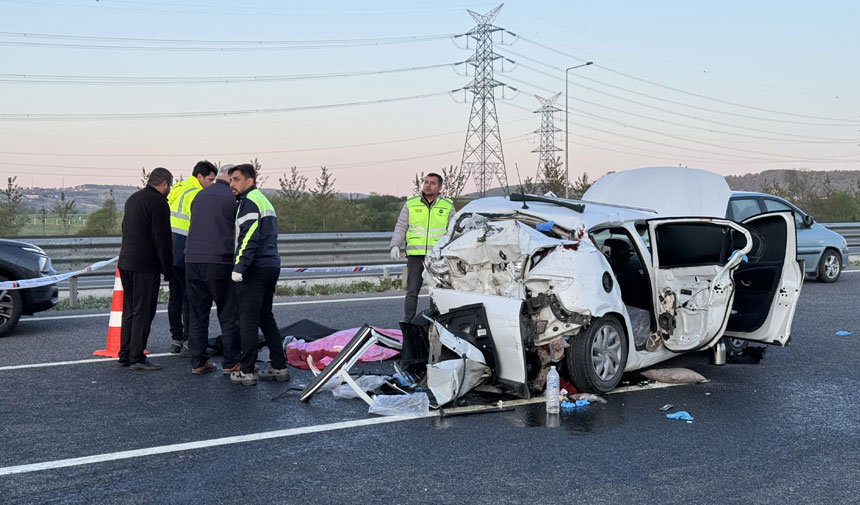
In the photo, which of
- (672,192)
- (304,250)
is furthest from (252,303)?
(304,250)

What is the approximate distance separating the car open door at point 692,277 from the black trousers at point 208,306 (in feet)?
13.0

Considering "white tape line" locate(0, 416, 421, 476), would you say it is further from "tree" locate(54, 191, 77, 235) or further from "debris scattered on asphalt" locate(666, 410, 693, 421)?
"tree" locate(54, 191, 77, 235)

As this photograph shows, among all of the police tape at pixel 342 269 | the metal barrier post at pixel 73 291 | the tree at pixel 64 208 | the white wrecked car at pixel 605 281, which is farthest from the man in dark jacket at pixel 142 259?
the tree at pixel 64 208

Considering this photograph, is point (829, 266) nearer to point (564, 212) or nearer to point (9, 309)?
point (564, 212)

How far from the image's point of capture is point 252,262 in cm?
688

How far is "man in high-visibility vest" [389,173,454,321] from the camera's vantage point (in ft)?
30.2

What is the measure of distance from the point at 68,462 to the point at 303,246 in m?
10.8

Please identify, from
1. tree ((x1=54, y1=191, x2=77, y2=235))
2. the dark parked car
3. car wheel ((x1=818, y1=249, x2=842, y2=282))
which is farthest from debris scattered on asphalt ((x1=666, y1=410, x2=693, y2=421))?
tree ((x1=54, y1=191, x2=77, y2=235))

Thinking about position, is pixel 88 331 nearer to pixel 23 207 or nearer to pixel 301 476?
pixel 301 476

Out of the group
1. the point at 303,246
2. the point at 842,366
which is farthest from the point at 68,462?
the point at 303,246

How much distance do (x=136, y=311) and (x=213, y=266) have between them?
1202 millimetres

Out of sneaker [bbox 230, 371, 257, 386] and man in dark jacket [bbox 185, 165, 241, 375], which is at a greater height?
man in dark jacket [bbox 185, 165, 241, 375]

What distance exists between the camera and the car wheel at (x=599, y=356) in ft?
20.9

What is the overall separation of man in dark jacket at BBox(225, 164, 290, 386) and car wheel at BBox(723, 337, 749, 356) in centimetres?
454
